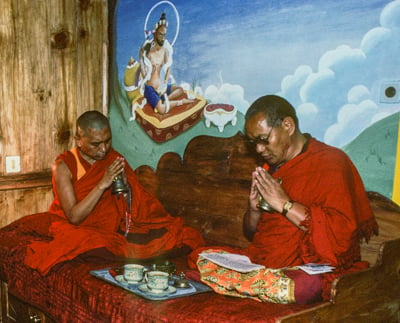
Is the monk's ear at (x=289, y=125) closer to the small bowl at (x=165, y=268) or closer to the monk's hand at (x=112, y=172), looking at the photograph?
the small bowl at (x=165, y=268)

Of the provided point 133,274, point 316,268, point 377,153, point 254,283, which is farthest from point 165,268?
point 377,153

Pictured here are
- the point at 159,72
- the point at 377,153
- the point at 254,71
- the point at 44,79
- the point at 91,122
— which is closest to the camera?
the point at 377,153

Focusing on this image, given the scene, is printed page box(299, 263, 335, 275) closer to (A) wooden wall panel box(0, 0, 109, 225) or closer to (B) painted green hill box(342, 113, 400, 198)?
(B) painted green hill box(342, 113, 400, 198)

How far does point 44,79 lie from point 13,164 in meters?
0.75

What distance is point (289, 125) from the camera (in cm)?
264

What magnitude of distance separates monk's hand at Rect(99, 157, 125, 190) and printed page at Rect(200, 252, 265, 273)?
3.08 feet

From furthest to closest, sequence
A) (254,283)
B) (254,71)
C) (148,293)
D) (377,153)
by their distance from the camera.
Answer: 1. (254,71)
2. (377,153)
3. (148,293)
4. (254,283)

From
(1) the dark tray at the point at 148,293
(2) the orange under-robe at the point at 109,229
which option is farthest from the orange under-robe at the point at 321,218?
(2) the orange under-robe at the point at 109,229

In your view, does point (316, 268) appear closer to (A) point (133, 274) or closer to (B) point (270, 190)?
(B) point (270, 190)

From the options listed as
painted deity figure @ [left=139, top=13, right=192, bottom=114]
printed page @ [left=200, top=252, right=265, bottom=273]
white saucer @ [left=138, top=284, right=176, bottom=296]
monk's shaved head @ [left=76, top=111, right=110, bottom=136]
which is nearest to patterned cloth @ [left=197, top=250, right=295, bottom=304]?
printed page @ [left=200, top=252, right=265, bottom=273]

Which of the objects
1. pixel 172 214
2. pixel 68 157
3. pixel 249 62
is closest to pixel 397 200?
pixel 249 62

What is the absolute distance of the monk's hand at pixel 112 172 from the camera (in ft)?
10.6

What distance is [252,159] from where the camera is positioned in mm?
3301

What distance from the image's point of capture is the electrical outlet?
3.92 meters
